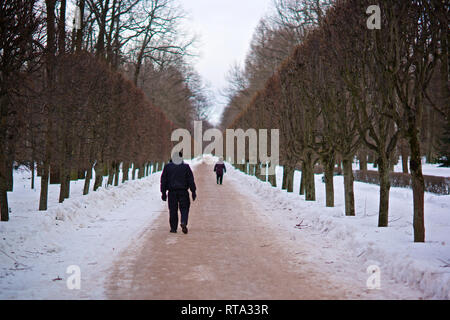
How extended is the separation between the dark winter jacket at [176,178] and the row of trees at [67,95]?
3.82 m

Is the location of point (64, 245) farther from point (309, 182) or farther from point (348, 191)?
point (309, 182)

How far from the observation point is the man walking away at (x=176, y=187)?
9.63 meters

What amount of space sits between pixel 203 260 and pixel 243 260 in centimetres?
69

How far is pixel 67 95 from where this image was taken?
13828mm

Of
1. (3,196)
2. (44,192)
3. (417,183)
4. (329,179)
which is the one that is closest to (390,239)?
(417,183)

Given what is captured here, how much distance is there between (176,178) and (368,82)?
6.60 meters

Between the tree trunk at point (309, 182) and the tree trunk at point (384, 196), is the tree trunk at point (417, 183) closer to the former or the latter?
the tree trunk at point (384, 196)

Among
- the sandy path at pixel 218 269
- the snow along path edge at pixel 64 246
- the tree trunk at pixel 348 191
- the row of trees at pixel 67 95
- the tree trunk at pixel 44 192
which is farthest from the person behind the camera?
the tree trunk at pixel 44 192

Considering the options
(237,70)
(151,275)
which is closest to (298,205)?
(151,275)

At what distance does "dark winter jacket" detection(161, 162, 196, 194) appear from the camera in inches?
384

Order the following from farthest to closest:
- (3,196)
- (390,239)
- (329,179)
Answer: (329,179) < (3,196) < (390,239)

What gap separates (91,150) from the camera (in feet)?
59.2

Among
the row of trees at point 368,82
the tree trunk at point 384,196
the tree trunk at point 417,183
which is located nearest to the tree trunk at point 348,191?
the row of trees at point 368,82

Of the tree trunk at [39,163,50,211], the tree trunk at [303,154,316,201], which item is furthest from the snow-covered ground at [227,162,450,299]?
the tree trunk at [39,163,50,211]
